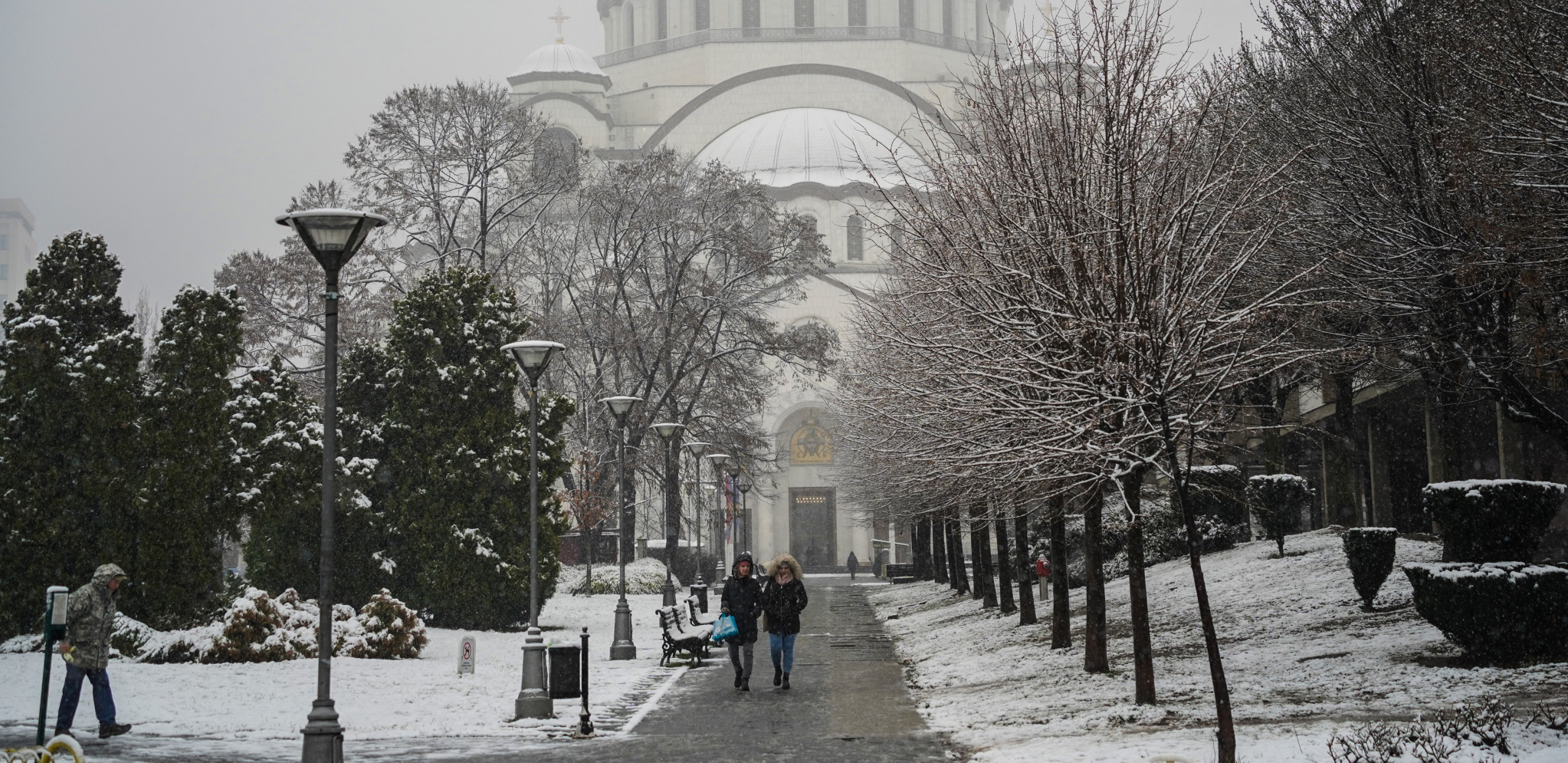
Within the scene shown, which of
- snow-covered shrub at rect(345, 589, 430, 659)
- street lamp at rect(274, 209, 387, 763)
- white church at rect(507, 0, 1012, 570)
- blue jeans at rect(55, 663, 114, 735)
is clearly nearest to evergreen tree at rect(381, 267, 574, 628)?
snow-covered shrub at rect(345, 589, 430, 659)

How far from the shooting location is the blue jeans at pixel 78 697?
10953 millimetres

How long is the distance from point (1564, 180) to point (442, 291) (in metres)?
17.7

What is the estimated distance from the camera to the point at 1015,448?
38.7 feet

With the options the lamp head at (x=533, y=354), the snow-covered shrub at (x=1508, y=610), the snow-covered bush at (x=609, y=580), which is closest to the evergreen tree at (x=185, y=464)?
the lamp head at (x=533, y=354)

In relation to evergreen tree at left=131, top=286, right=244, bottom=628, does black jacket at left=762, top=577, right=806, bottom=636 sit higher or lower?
lower

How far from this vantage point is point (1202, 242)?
36.3 ft

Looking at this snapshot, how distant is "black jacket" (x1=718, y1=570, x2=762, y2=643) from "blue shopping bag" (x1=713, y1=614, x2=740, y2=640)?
48mm

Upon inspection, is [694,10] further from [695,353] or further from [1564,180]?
[1564,180]

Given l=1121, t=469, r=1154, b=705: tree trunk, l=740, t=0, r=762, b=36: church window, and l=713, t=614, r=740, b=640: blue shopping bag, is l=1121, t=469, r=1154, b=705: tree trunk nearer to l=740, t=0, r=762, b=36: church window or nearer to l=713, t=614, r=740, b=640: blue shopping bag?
l=713, t=614, r=740, b=640: blue shopping bag

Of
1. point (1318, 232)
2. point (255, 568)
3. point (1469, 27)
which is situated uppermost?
point (1469, 27)

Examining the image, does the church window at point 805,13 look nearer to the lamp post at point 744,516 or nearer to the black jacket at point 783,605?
the lamp post at point 744,516

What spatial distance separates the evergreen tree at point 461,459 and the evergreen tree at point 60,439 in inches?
210

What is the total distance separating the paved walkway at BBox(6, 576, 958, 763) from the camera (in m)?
10.6

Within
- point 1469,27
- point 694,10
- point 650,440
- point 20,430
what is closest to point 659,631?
point 20,430
